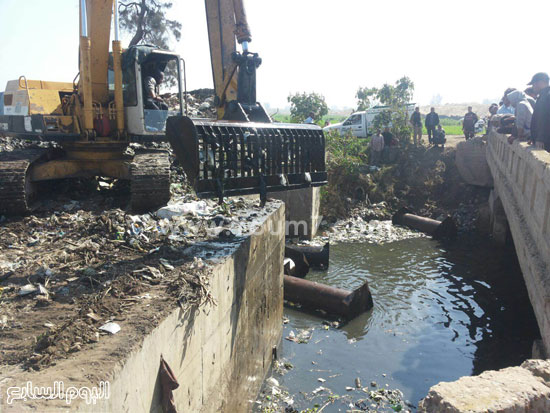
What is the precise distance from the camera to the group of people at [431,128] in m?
17.5

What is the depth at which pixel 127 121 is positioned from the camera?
7445mm

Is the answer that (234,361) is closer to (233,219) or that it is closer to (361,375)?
(233,219)

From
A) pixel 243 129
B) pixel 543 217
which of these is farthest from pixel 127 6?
pixel 543 217

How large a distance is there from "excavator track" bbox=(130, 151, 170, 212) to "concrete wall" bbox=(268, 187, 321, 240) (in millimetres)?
5680

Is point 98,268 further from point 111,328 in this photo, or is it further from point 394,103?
point 394,103

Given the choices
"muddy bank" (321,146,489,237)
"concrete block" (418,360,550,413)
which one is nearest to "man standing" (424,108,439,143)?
"muddy bank" (321,146,489,237)

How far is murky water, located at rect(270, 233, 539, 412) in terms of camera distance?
6098 millimetres

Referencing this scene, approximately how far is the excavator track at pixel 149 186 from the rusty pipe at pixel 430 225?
376 inches

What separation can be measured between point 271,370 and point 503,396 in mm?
4242

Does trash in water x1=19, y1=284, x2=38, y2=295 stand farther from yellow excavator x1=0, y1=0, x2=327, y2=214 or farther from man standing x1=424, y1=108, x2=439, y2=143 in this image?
man standing x1=424, y1=108, x2=439, y2=143

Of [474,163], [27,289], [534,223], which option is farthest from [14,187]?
[474,163]

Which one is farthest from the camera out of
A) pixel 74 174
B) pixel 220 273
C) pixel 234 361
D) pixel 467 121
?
pixel 467 121

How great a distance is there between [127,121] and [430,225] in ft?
32.6

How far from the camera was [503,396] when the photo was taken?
7.82 ft
